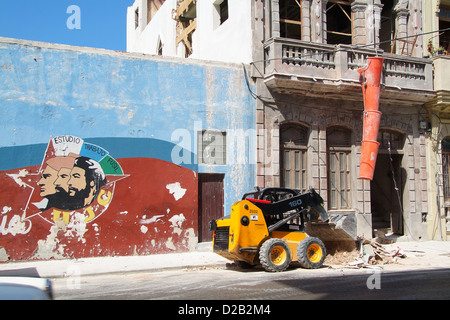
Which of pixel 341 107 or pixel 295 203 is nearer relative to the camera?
pixel 295 203

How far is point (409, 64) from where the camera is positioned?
685 inches

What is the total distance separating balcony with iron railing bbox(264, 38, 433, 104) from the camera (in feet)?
50.4

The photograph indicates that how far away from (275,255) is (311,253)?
107 centimetres

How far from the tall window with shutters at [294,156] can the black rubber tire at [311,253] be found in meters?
4.98

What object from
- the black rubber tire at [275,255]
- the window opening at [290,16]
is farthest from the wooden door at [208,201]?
the window opening at [290,16]

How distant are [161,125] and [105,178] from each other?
8.07ft

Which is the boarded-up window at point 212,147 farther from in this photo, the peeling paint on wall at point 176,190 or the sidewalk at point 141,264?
the sidewalk at point 141,264

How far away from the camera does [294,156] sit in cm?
1620

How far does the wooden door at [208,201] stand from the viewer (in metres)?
14.8

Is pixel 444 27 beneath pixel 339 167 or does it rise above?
above

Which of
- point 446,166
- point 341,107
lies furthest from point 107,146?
point 446,166

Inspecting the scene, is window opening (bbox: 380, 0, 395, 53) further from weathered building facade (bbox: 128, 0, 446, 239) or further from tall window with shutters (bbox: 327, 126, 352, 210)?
tall window with shutters (bbox: 327, 126, 352, 210)

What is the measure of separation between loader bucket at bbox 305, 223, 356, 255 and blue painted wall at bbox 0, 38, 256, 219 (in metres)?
4.02

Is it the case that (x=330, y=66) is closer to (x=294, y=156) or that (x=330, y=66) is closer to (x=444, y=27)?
(x=294, y=156)
